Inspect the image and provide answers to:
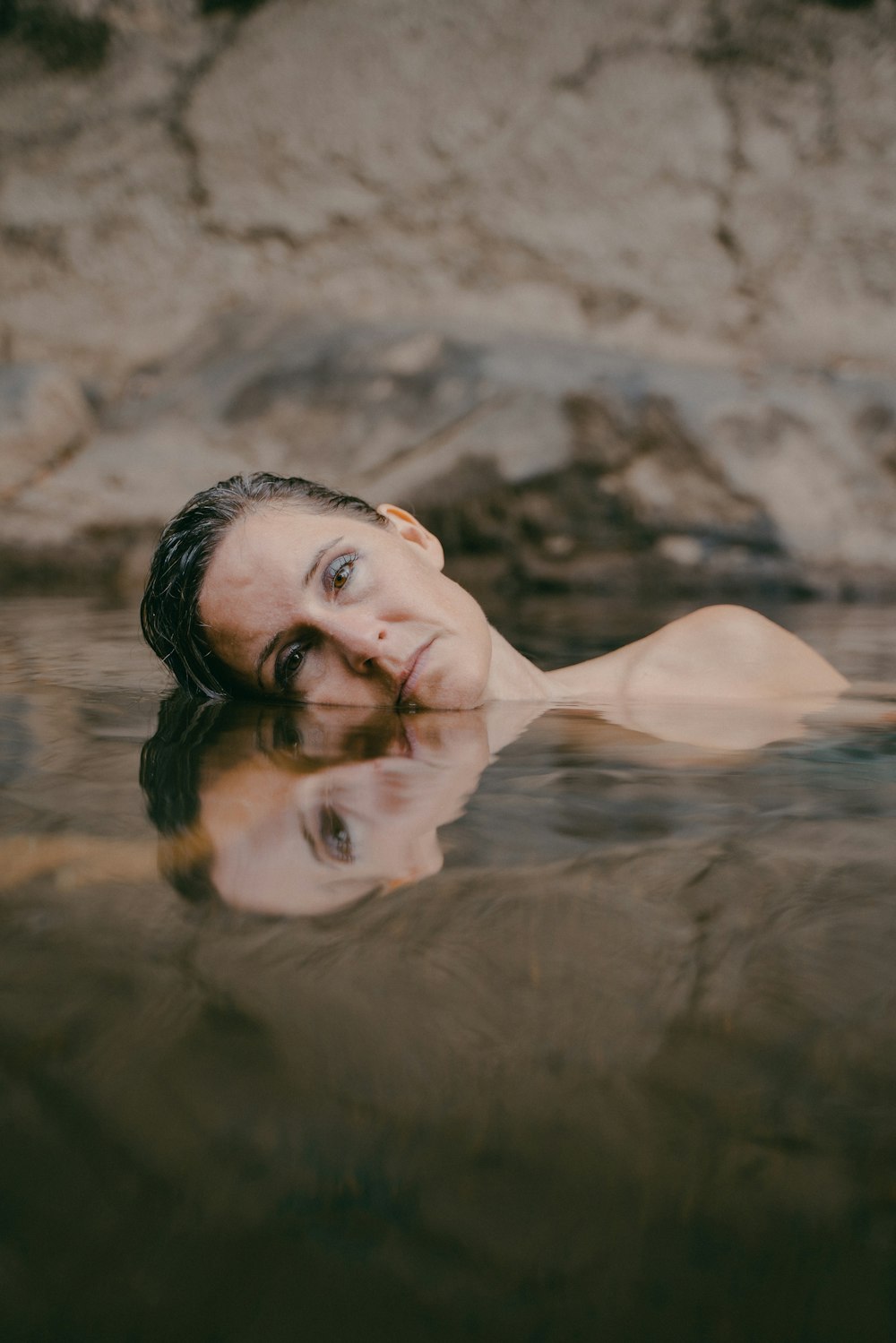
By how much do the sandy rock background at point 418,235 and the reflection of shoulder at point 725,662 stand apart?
2299mm

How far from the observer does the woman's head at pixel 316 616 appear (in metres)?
1.50

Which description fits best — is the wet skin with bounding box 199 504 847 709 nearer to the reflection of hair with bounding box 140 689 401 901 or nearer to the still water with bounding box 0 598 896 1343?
the reflection of hair with bounding box 140 689 401 901

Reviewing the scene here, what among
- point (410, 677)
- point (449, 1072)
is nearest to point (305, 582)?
point (410, 677)

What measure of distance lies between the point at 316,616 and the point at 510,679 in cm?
41

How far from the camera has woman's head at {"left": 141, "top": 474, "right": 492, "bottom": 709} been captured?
4.91ft

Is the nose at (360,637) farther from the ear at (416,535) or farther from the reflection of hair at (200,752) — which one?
the ear at (416,535)

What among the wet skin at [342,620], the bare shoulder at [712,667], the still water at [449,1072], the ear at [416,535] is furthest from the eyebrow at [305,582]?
the still water at [449,1072]

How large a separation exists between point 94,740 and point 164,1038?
0.85 m

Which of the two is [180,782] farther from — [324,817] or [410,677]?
[410,677]

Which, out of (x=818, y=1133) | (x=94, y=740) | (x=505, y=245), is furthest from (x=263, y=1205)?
(x=505, y=245)

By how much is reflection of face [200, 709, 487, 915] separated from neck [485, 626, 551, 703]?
49cm

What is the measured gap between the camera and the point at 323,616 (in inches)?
58.2

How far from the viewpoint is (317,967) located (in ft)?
1.57

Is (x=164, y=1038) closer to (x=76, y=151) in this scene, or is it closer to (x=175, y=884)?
(x=175, y=884)
